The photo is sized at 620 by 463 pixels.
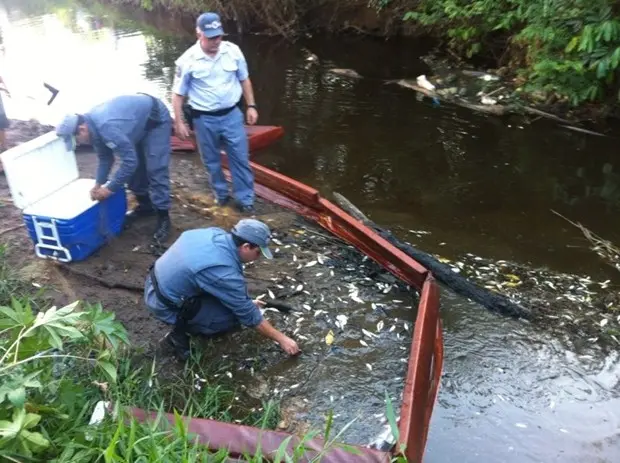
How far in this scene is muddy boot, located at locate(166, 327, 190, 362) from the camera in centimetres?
447

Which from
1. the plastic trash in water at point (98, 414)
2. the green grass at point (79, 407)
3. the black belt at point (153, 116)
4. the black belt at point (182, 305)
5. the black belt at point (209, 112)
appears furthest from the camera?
the black belt at point (209, 112)

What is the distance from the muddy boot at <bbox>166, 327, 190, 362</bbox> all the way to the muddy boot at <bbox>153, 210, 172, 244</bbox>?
157 centimetres

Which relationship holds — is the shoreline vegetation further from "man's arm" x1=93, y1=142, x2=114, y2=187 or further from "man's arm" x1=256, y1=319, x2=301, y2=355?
"man's arm" x1=93, y1=142, x2=114, y2=187

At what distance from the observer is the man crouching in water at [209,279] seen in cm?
397

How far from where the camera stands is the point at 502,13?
11047mm

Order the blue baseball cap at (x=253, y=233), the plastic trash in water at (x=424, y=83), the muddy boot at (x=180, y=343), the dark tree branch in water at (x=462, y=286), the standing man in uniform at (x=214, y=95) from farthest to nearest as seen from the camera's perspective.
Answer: the plastic trash in water at (x=424, y=83)
the standing man in uniform at (x=214, y=95)
the dark tree branch in water at (x=462, y=286)
the muddy boot at (x=180, y=343)
the blue baseball cap at (x=253, y=233)

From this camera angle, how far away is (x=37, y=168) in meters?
5.23

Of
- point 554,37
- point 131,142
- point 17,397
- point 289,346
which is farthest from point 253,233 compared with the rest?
point 554,37

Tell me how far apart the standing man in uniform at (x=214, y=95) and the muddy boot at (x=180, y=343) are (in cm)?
240

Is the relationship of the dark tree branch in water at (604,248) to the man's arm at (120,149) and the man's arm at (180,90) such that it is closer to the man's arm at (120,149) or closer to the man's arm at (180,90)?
the man's arm at (180,90)

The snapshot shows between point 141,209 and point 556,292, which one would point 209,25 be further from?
point 556,292

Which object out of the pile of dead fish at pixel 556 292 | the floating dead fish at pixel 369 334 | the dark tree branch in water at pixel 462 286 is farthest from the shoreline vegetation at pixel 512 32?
the floating dead fish at pixel 369 334

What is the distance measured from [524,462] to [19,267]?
15.1 ft

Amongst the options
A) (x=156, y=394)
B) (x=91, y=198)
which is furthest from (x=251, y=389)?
(x=91, y=198)
